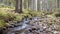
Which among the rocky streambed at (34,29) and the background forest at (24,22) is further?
the background forest at (24,22)

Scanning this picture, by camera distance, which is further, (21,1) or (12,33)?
(21,1)

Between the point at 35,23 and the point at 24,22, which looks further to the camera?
the point at 24,22

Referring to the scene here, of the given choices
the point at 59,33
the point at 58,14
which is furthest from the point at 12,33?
the point at 58,14

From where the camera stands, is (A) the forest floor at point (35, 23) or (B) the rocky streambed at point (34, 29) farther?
(A) the forest floor at point (35, 23)

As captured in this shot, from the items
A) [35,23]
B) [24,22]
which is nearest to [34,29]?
[35,23]

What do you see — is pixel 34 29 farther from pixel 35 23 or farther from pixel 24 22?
pixel 24 22

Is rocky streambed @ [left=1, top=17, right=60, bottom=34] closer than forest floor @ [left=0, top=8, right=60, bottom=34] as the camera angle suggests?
Yes

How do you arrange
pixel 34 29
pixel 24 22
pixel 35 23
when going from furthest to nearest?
pixel 24 22 → pixel 35 23 → pixel 34 29

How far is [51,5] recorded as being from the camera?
4484 centimetres

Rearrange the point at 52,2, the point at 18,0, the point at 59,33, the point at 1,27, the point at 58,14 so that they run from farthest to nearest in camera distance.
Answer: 1. the point at 52,2
2. the point at 58,14
3. the point at 18,0
4. the point at 1,27
5. the point at 59,33

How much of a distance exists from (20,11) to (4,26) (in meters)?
7.99

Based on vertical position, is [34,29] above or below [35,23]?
above

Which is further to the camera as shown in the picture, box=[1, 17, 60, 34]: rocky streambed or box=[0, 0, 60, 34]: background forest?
box=[0, 0, 60, 34]: background forest

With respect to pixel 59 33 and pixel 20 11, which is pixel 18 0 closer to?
pixel 20 11
